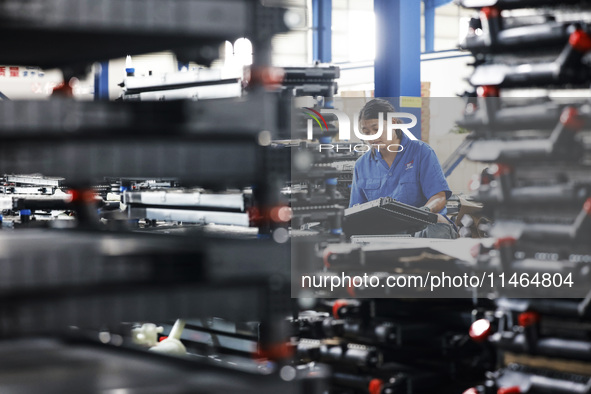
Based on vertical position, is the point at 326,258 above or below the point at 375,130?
below

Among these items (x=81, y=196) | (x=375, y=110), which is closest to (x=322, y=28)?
(x=375, y=110)

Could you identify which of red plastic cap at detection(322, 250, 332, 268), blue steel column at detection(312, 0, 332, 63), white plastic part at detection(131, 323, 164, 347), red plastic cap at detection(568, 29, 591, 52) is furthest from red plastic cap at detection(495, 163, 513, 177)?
blue steel column at detection(312, 0, 332, 63)

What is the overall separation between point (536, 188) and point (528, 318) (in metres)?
0.58

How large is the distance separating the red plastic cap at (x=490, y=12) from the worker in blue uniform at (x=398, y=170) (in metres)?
1.83

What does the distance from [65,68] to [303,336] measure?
2198 millimetres

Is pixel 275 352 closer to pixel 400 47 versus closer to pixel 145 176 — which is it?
pixel 145 176

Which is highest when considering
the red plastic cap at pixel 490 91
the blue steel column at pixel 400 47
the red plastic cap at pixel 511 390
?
the blue steel column at pixel 400 47

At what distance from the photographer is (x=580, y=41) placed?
3.17 m

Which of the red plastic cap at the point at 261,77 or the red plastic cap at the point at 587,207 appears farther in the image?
the red plastic cap at the point at 587,207

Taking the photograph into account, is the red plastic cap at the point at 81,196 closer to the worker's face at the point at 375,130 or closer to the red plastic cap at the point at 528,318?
the red plastic cap at the point at 528,318

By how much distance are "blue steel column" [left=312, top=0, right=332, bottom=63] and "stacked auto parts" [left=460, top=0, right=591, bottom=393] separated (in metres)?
12.4

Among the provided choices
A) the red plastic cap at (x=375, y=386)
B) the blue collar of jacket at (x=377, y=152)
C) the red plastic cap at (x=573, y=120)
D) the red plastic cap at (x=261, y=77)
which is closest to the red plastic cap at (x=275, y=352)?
the red plastic cap at (x=261, y=77)

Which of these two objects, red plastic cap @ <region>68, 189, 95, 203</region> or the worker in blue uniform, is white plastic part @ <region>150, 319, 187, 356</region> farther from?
the worker in blue uniform

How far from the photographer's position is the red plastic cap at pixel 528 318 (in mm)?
3430
